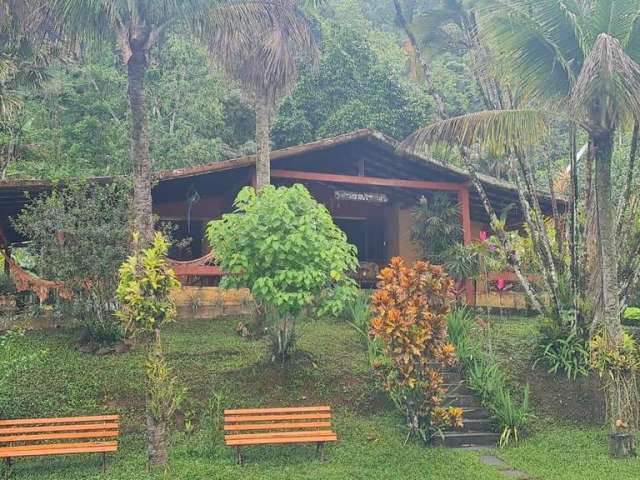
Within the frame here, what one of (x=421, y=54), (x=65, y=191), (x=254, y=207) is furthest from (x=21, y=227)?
(x=421, y=54)

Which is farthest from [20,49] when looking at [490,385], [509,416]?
[509,416]

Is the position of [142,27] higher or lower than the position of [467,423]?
higher

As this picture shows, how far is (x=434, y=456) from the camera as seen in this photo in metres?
7.45

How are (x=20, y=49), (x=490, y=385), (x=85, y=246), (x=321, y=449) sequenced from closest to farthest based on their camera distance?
(x=321, y=449)
(x=490, y=385)
(x=85, y=246)
(x=20, y=49)

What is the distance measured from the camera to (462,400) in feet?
29.1

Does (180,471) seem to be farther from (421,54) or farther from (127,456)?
(421,54)

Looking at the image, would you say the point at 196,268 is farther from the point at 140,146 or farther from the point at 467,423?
the point at 467,423

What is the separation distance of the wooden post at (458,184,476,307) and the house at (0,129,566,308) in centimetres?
2

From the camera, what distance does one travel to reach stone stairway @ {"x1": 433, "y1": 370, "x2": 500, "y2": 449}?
26.5ft

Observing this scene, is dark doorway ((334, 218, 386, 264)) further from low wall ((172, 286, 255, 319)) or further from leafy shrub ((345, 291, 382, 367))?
low wall ((172, 286, 255, 319))

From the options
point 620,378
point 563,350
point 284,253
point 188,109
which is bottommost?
point 620,378

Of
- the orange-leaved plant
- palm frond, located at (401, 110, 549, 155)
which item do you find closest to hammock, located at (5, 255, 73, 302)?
the orange-leaved plant

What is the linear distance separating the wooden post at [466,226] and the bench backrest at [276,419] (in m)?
7.64

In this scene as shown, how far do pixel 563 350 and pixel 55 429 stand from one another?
293 inches
